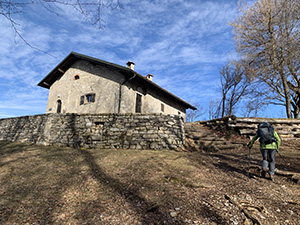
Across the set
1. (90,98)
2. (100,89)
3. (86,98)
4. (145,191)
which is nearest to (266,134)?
(145,191)

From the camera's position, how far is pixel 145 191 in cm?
402

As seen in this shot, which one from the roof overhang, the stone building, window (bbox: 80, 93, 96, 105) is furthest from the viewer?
window (bbox: 80, 93, 96, 105)

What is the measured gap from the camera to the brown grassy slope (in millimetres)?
3076

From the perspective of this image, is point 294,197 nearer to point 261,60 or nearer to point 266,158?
point 266,158

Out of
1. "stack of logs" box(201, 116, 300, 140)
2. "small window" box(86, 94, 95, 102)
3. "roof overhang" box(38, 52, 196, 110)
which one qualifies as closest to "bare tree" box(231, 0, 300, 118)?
"stack of logs" box(201, 116, 300, 140)

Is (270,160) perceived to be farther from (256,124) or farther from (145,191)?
(256,124)

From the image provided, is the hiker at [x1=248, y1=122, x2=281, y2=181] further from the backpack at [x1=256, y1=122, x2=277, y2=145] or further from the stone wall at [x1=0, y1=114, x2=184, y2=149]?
the stone wall at [x1=0, y1=114, x2=184, y2=149]

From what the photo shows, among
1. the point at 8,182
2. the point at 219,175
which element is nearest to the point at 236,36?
the point at 219,175

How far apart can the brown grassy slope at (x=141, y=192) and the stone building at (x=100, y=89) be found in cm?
685

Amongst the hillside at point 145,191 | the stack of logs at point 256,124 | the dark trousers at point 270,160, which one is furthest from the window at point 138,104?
the dark trousers at point 270,160

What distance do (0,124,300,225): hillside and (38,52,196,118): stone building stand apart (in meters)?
6.61

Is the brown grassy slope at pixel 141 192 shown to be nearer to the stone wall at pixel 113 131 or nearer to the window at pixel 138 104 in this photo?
the stone wall at pixel 113 131

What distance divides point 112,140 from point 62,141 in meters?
2.99

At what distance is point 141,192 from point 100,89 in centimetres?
1059
